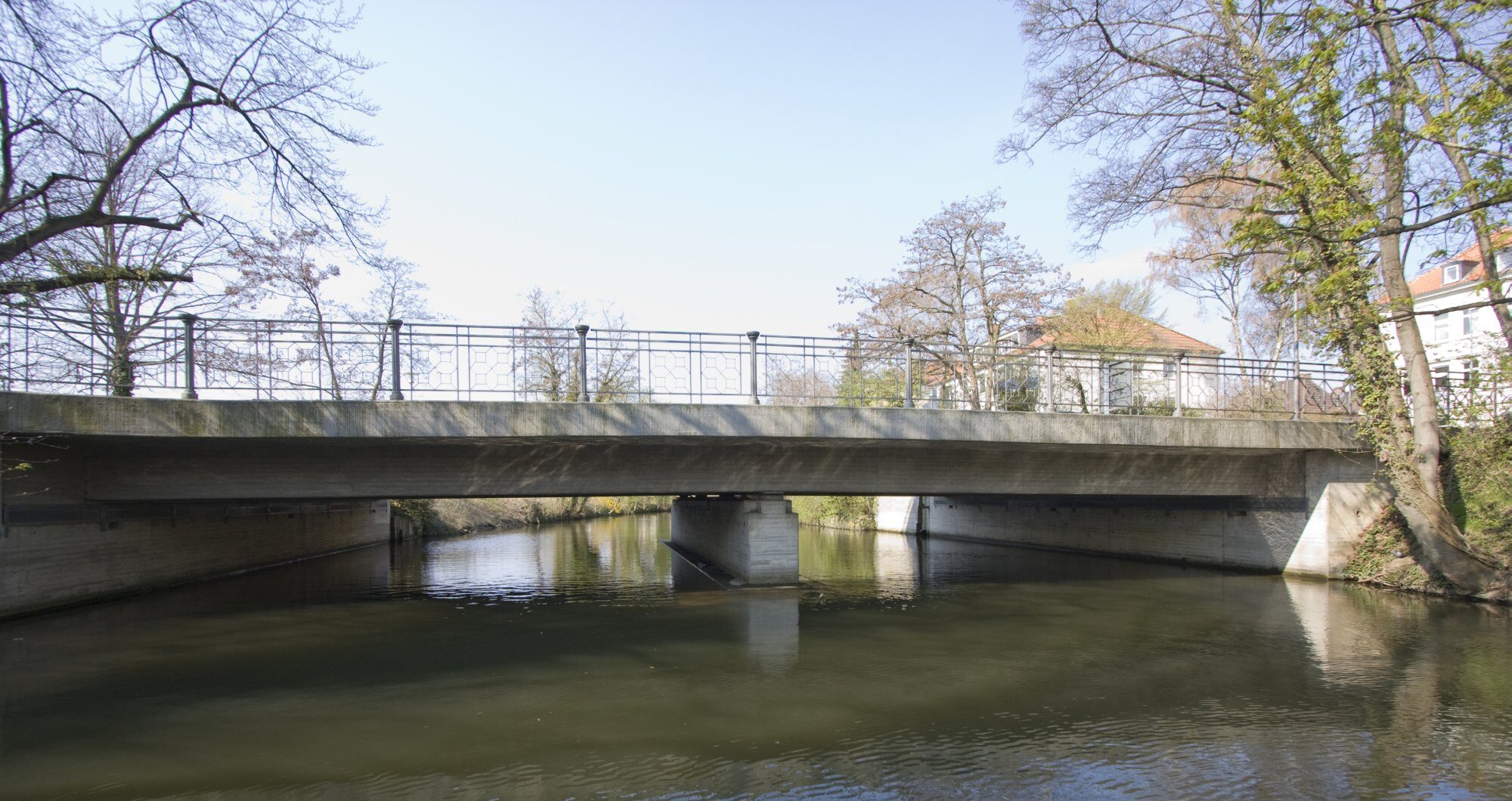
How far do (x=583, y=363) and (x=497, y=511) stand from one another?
2785 centimetres

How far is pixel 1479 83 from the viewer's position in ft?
34.5

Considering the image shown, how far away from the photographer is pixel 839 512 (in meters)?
36.5

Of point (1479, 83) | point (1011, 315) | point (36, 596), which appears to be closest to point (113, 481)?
point (36, 596)

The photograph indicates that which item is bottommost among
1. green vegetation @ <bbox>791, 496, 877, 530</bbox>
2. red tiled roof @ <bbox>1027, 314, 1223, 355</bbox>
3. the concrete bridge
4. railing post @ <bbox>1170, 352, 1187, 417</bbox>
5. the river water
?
green vegetation @ <bbox>791, 496, 877, 530</bbox>

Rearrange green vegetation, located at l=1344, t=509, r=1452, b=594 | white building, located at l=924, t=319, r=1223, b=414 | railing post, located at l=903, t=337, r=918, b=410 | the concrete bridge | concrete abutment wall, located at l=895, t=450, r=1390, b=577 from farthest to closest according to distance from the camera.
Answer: concrete abutment wall, located at l=895, t=450, r=1390, b=577, white building, located at l=924, t=319, r=1223, b=414, green vegetation, located at l=1344, t=509, r=1452, b=594, railing post, located at l=903, t=337, r=918, b=410, the concrete bridge

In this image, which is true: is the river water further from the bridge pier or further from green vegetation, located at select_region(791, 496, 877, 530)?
green vegetation, located at select_region(791, 496, 877, 530)

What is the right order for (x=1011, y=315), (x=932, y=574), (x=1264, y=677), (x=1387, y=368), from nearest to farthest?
(x=1264, y=677) → (x=1387, y=368) → (x=932, y=574) → (x=1011, y=315)

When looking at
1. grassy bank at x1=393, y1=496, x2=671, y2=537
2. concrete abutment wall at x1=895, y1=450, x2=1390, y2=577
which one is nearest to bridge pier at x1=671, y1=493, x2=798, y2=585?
concrete abutment wall at x1=895, y1=450, x2=1390, y2=577

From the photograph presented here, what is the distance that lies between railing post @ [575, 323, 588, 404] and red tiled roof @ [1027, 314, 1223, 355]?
14325 millimetres

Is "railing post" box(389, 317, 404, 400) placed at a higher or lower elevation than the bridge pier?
higher

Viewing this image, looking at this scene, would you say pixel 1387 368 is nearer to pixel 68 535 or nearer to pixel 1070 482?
pixel 1070 482

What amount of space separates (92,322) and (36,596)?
18.1 ft

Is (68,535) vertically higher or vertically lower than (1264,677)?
higher

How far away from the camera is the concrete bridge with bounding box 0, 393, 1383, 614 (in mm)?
12594
